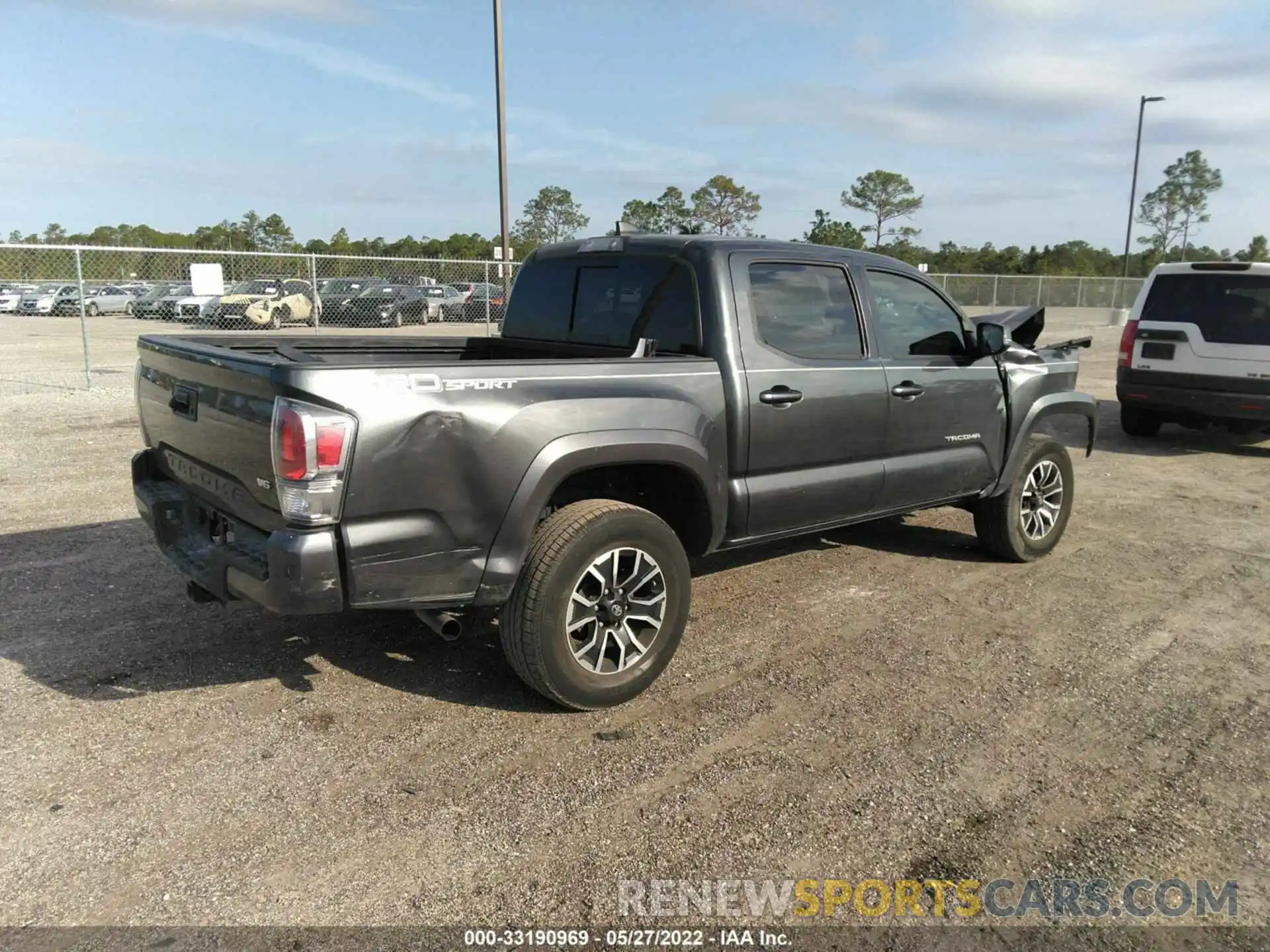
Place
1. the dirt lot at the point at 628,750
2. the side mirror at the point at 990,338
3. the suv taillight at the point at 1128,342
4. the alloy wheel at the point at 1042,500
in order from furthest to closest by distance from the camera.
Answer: the suv taillight at the point at 1128,342
the alloy wheel at the point at 1042,500
the side mirror at the point at 990,338
the dirt lot at the point at 628,750

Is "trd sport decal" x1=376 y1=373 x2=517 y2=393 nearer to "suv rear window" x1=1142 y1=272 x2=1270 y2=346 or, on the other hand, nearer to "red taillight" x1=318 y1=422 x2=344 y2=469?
"red taillight" x1=318 y1=422 x2=344 y2=469

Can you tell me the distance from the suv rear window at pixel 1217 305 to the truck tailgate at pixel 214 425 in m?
9.27

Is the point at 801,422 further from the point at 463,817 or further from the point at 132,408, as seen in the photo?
the point at 132,408

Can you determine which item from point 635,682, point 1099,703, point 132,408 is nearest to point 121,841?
point 635,682

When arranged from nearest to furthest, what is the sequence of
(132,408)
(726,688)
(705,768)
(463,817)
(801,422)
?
1. (463,817)
2. (705,768)
3. (726,688)
4. (801,422)
5. (132,408)

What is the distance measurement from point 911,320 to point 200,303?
15.6 metres

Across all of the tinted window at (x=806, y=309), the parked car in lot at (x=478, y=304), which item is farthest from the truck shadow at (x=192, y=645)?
the parked car in lot at (x=478, y=304)

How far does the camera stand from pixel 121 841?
280 cm

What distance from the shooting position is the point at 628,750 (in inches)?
134

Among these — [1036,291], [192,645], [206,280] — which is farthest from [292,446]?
[1036,291]

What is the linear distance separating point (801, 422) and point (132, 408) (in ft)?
33.1

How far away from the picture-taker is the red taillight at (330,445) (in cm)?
292

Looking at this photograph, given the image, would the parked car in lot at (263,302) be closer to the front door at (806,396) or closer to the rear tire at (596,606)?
the front door at (806,396)

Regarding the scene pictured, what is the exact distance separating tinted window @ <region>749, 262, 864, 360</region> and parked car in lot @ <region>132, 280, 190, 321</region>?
694 inches
